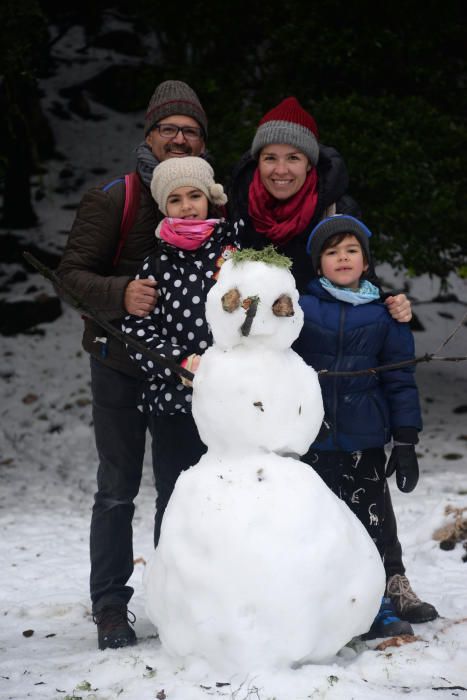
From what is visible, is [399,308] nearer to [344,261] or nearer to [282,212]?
[344,261]

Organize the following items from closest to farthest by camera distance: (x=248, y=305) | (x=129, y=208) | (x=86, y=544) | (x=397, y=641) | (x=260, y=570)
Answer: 1. (x=260, y=570)
2. (x=248, y=305)
3. (x=397, y=641)
4. (x=129, y=208)
5. (x=86, y=544)

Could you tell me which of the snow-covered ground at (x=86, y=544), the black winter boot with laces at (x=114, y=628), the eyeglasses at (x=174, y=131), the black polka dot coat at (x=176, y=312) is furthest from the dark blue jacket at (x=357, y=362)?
the black winter boot with laces at (x=114, y=628)

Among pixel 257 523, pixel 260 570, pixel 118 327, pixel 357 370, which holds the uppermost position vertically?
pixel 118 327

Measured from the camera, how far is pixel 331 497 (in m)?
2.90

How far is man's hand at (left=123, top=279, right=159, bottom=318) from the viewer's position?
3.34 meters

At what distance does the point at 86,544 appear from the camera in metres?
5.78

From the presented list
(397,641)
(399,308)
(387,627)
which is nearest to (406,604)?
(387,627)

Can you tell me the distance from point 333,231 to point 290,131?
0.55 metres

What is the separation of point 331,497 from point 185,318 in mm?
984

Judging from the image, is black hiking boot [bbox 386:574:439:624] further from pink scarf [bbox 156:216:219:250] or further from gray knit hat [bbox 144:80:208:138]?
gray knit hat [bbox 144:80:208:138]

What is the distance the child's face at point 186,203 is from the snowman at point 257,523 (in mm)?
607

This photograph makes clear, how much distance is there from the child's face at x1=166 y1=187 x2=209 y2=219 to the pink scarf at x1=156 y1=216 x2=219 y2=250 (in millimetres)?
53

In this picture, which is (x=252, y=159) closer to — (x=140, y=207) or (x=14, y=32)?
(x=140, y=207)

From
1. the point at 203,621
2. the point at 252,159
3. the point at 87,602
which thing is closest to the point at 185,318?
the point at 252,159
